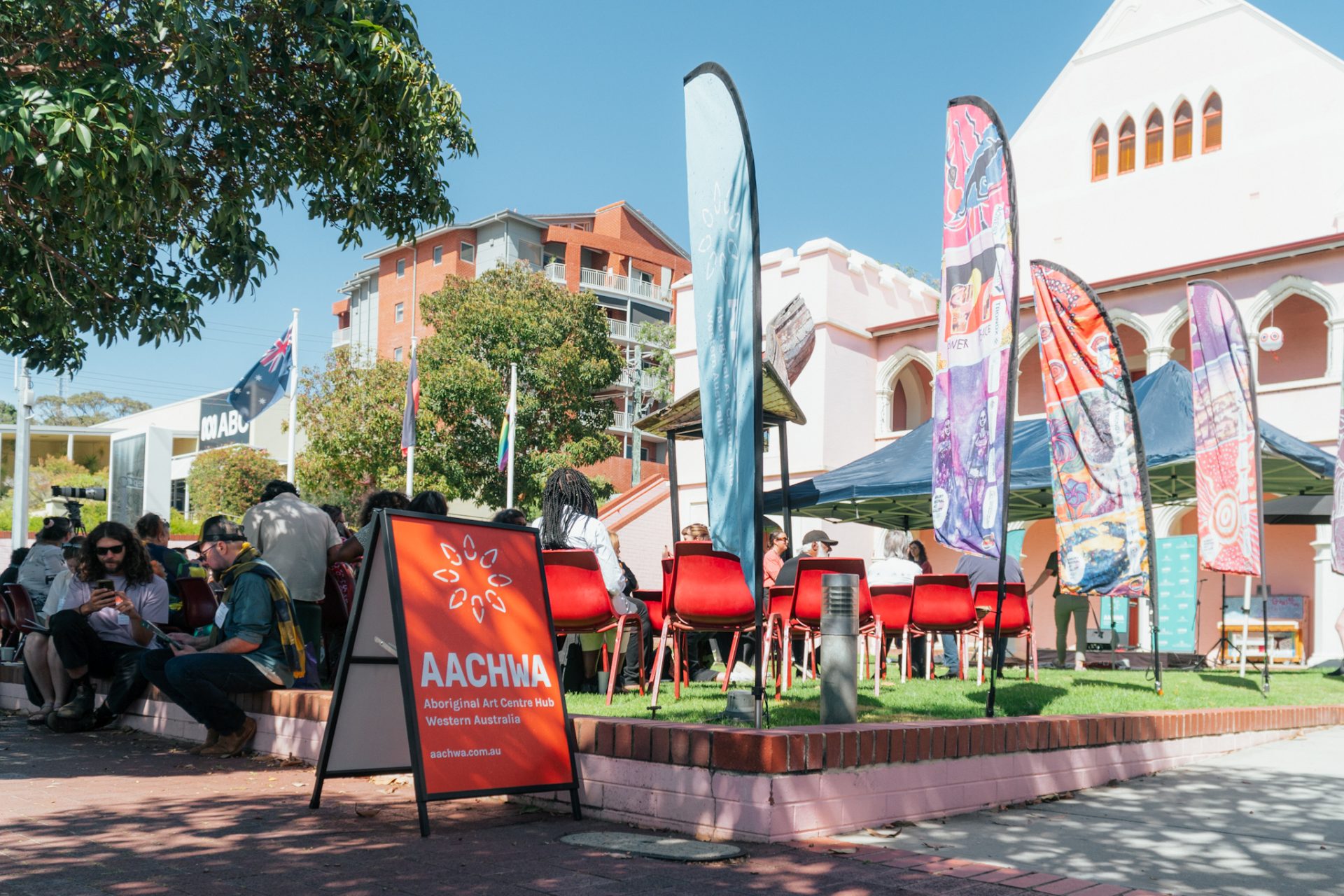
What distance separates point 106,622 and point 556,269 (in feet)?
179

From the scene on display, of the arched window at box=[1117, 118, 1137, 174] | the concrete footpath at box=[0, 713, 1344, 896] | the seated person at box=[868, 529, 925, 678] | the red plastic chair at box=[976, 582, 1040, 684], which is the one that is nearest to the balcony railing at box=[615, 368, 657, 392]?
the arched window at box=[1117, 118, 1137, 174]

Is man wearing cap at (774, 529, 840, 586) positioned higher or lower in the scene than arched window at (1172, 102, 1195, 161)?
lower

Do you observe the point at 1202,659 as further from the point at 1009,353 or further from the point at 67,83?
the point at 67,83

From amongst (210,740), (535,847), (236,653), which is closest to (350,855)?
(535,847)

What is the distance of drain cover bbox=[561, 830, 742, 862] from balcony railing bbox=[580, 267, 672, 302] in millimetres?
57802

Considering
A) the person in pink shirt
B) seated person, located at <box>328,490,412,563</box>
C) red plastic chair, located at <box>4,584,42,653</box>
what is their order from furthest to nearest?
1. the person in pink shirt
2. red plastic chair, located at <box>4,584,42,653</box>
3. seated person, located at <box>328,490,412,563</box>

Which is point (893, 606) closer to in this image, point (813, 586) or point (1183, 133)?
point (813, 586)

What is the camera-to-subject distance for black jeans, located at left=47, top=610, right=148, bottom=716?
773cm

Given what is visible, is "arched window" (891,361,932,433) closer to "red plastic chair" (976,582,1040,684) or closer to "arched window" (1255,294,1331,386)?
"arched window" (1255,294,1331,386)

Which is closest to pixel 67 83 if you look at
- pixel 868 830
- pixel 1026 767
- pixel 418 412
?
pixel 868 830

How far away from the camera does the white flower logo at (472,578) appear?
479 centimetres

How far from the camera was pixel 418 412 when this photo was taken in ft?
118

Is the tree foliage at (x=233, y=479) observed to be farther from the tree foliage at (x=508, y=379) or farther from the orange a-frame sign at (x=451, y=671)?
the orange a-frame sign at (x=451, y=671)

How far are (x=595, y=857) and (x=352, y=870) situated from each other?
830mm
